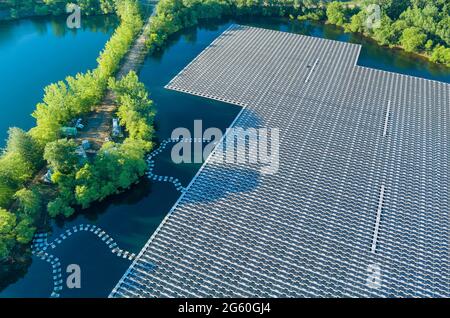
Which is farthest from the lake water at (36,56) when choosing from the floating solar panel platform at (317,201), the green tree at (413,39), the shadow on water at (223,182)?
the green tree at (413,39)

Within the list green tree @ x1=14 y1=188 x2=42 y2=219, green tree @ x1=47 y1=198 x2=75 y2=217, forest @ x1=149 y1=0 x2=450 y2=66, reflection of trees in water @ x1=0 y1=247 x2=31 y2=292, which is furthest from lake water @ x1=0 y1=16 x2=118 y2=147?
reflection of trees in water @ x1=0 y1=247 x2=31 y2=292

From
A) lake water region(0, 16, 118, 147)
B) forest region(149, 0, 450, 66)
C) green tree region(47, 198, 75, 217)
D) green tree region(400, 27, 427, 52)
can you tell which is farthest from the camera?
forest region(149, 0, 450, 66)

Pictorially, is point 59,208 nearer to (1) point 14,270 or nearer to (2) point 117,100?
(1) point 14,270

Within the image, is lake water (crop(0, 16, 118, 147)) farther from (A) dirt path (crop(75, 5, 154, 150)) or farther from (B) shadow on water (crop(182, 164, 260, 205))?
(B) shadow on water (crop(182, 164, 260, 205))

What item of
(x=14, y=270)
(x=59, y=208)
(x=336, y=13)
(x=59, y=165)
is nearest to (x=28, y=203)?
(x=59, y=208)

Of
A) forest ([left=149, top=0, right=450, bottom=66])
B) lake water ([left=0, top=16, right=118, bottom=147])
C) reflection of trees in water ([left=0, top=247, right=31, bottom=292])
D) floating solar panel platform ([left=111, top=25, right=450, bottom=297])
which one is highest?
forest ([left=149, top=0, right=450, bottom=66])

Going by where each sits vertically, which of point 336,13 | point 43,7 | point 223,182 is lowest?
point 223,182
